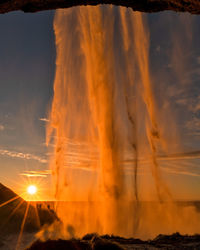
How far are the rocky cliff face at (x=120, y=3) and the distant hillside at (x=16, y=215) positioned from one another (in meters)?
22.2

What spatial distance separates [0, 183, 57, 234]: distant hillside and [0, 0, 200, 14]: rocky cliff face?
22174 mm

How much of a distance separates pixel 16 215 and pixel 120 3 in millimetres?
25151

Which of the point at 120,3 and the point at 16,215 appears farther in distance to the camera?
the point at 16,215

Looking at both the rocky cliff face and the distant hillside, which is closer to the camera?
the rocky cliff face

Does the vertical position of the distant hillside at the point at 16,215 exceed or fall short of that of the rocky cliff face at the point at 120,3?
it falls short

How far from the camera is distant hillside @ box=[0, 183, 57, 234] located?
71.1ft

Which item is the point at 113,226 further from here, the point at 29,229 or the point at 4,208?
the point at 4,208

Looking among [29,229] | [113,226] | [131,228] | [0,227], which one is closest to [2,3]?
[0,227]

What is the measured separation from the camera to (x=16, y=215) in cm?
2327

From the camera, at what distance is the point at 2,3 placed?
11.5ft

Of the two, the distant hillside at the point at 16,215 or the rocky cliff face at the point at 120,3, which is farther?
the distant hillside at the point at 16,215

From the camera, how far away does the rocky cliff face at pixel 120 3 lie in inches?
139

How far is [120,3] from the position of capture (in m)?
3.79

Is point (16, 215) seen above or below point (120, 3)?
below
